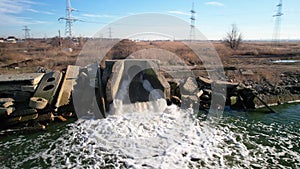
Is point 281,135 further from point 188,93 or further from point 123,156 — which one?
point 123,156

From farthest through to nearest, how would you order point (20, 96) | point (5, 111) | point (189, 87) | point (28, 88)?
point (189, 87)
point (28, 88)
point (20, 96)
point (5, 111)

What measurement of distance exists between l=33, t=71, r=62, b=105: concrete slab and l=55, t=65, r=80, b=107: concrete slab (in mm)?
238

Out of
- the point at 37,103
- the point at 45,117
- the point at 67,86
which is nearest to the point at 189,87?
the point at 67,86

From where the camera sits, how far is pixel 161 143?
7.75 meters

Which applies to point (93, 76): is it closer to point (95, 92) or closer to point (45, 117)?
point (95, 92)

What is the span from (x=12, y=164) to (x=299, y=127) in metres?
9.53

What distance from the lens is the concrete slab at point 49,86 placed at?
9727 millimetres

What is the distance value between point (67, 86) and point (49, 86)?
0.74 metres

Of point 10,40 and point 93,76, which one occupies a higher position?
point 10,40

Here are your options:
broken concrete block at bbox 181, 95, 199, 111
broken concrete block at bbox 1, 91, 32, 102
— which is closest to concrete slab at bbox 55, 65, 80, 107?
broken concrete block at bbox 1, 91, 32, 102

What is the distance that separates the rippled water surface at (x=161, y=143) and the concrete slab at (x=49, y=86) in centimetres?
123

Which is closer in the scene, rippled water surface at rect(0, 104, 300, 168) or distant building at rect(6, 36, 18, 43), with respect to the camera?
rippled water surface at rect(0, 104, 300, 168)

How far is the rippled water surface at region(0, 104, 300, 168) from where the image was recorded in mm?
6648

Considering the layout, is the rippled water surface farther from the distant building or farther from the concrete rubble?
the distant building
